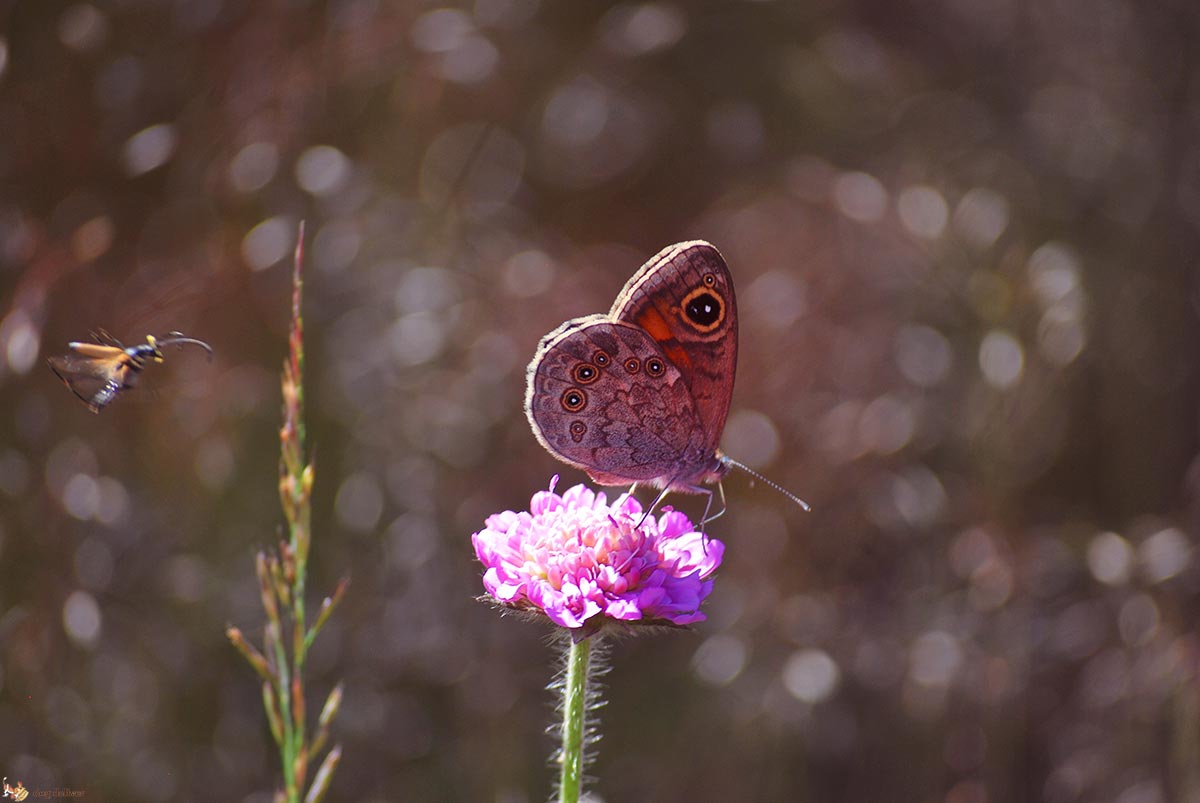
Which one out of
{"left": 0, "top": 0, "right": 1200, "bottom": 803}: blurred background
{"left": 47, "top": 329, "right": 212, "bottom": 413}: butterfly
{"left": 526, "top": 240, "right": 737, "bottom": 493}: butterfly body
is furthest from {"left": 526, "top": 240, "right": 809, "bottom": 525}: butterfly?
{"left": 0, "top": 0, "right": 1200, "bottom": 803}: blurred background

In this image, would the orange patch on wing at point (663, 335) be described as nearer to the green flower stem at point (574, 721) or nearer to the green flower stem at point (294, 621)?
the green flower stem at point (574, 721)

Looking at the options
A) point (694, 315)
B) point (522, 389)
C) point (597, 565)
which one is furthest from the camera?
point (522, 389)

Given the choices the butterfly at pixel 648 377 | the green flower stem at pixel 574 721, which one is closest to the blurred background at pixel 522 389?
the butterfly at pixel 648 377

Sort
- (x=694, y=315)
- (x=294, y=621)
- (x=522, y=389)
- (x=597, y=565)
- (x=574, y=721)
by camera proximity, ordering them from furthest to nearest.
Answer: (x=522, y=389)
(x=694, y=315)
(x=597, y=565)
(x=574, y=721)
(x=294, y=621)

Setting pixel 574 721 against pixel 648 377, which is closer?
pixel 574 721

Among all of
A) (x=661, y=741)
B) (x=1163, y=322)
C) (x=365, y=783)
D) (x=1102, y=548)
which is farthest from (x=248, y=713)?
(x=1163, y=322)

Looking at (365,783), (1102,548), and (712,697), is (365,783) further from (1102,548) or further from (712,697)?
(1102,548)

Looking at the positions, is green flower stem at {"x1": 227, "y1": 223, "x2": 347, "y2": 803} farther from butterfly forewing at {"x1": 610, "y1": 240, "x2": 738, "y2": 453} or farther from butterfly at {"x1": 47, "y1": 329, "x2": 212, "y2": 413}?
butterfly forewing at {"x1": 610, "y1": 240, "x2": 738, "y2": 453}

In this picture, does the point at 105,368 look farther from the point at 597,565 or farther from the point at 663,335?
the point at 663,335

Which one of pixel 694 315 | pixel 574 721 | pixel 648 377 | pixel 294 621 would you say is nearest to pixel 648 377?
pixel 648 377
